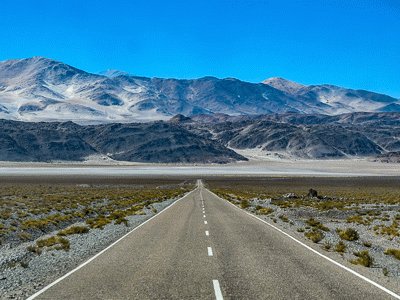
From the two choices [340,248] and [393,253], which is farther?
[340,248]

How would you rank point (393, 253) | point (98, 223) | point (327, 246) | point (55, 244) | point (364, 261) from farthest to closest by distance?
point (98, 223) → point (55, 244) → point (327, 246) → point (393, 253) → point (364, 261)

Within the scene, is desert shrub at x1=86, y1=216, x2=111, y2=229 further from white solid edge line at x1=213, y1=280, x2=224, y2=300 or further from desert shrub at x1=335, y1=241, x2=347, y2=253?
white solid edge line at x1=213, y1=280, x2=224, y2=300

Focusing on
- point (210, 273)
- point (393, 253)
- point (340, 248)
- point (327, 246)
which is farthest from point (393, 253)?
point (210, 273)

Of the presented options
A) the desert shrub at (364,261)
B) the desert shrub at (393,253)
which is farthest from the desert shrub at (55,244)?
the desert shrub at (393,253)

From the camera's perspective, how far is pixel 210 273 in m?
12.9

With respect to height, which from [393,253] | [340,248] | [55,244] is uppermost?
[340,248]

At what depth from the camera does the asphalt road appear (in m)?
10.8

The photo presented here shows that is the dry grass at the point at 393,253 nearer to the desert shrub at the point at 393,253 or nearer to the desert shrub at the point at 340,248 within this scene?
the desert shrub at the point at 393,253

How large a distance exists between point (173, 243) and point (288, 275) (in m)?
7.06

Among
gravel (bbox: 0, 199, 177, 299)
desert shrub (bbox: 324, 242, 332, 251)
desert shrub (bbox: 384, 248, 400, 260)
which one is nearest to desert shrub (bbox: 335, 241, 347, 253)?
desert shrub (bbox: 324, 242, 332, 251)

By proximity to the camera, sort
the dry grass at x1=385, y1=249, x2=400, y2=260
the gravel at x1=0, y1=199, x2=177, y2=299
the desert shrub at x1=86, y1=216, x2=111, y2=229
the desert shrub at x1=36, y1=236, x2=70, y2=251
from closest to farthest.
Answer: the gravel at x1=0, y1=199, x2=177, y2=299 → the dry grass at x1=385, y1=249, x2=400, y2=260 → the desert shrub at x1=36, y1=236, x2=70, y2=251 → the desert shrub at x1=86, y1=216, x2=111, y2=229

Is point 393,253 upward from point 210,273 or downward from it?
downward

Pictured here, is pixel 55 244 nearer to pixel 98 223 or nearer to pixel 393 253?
pixel 98 223

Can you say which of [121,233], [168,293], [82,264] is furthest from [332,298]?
[121,233]
